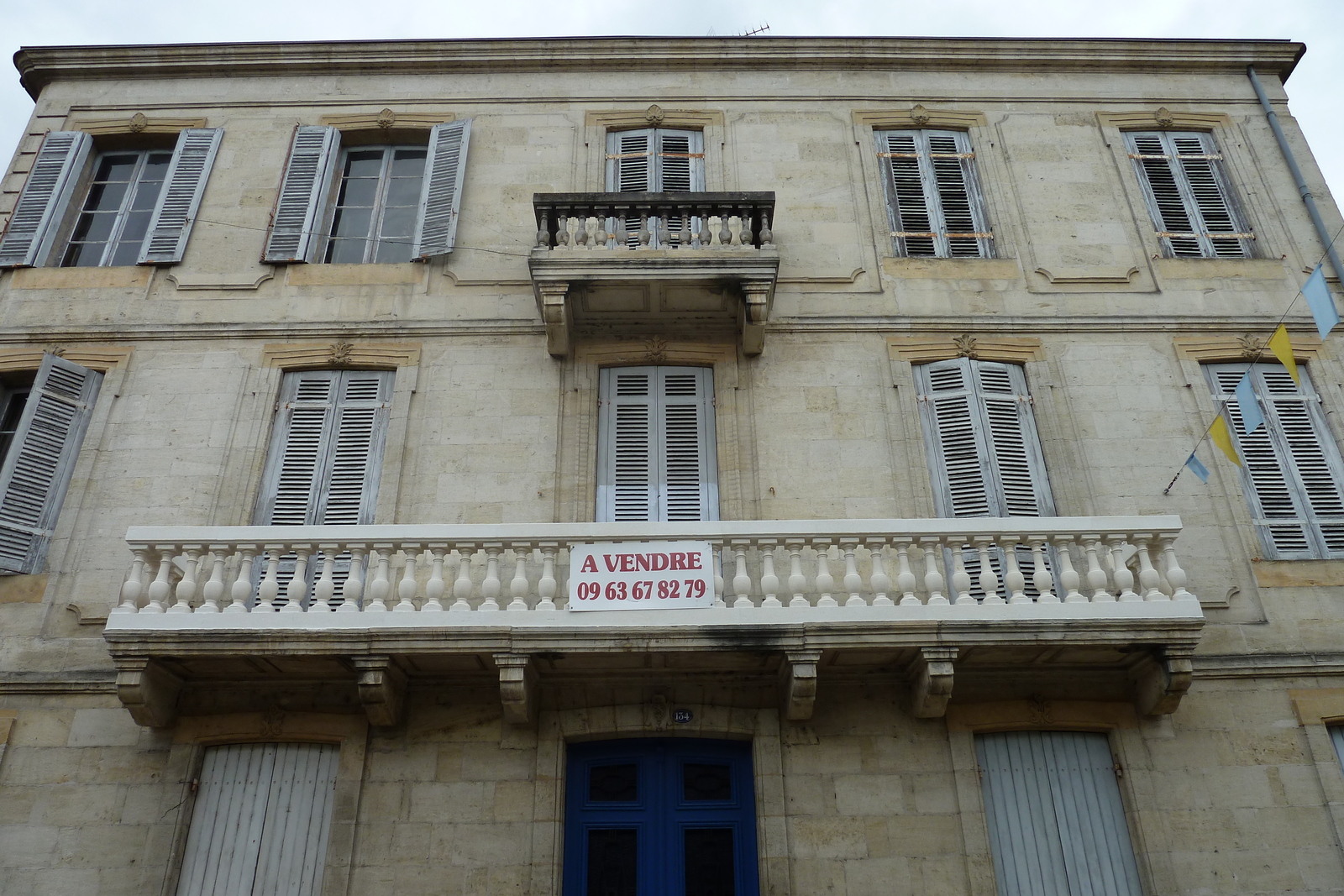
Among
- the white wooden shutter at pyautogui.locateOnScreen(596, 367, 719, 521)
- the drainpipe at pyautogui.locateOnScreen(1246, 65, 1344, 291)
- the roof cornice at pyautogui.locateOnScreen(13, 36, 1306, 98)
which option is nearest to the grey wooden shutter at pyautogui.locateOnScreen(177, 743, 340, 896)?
the white wooden shutter at pyautogui.locateOnScreen(596, 367, 719, 521)

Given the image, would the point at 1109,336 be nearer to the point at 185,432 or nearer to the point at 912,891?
the point at 912,891

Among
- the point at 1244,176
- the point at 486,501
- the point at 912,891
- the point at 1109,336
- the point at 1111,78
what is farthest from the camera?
the point at 1111,78

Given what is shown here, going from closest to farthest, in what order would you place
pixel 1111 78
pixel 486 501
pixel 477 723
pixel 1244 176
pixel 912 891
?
1. pixel 912 891
2. pixel 477 723
3. pixel 486 501
4. pixel 1244 176
5. pixel 1111 78

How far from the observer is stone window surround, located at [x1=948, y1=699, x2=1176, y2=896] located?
296 inches

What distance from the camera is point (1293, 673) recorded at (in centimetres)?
832

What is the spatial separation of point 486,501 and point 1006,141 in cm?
755

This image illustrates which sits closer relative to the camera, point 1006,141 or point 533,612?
point 533,612

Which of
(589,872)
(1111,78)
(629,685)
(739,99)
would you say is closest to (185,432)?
(629,685)

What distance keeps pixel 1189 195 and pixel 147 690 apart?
11.9 m

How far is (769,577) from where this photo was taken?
773 centimetres

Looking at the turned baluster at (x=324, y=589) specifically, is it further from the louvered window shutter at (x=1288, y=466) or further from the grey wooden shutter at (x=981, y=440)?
the louvered window shutter at (x=1288, y=466)

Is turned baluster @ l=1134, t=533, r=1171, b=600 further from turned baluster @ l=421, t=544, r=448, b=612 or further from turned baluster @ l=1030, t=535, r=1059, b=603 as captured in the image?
turned baluster @ l=421, t=544, r=448, b=612

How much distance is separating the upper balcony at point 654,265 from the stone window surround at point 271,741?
4.15 m

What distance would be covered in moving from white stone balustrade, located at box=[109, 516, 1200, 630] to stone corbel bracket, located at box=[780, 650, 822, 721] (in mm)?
310
